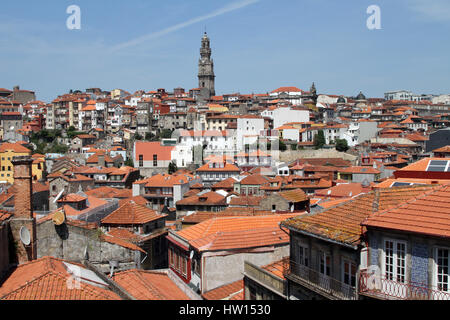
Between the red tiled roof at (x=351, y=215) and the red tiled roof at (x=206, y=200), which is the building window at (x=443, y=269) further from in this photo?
the red tiled roof at (x=206, y=200)

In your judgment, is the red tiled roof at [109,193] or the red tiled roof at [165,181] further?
the red tiled roof at [165,181]

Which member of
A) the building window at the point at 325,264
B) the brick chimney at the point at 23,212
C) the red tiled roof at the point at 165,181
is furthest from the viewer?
the red tiled roof at the point at 165,181

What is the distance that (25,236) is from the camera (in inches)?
599

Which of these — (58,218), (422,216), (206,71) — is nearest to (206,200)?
(58,218)

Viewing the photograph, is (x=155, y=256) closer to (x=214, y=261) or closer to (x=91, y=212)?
(x=91, y=212)

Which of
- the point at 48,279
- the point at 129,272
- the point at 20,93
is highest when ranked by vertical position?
the point at 20,93

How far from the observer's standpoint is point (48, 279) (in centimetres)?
1191

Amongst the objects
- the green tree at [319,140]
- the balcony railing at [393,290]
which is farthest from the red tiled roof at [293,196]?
the green tree at [319,140]

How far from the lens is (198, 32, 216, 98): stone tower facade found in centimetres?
14825

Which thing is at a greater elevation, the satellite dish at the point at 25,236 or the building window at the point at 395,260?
the building window at the point at 395,260

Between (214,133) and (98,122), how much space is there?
3983 cm

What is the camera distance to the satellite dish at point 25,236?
15.0 m

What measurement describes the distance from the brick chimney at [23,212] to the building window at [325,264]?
30.3ft
